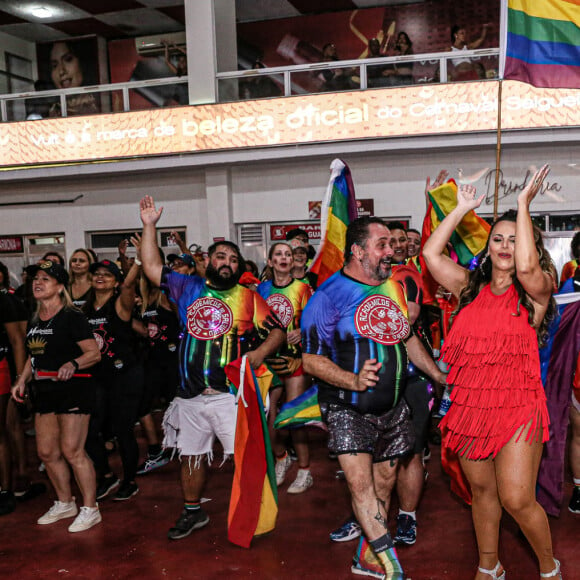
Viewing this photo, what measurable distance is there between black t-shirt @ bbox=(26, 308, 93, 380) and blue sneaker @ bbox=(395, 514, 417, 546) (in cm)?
252

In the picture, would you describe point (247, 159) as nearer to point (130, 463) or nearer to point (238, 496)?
point (130, 463)

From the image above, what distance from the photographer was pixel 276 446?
5746 mm

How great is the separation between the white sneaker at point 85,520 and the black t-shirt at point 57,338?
1.08 metres

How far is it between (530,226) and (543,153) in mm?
10303

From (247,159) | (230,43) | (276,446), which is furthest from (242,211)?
(276,446)

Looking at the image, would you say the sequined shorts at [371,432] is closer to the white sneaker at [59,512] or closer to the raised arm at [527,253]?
the raised arm at [527,253]

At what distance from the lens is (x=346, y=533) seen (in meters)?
4.47

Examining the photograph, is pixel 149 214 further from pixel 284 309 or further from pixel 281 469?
A: pixel 281 469

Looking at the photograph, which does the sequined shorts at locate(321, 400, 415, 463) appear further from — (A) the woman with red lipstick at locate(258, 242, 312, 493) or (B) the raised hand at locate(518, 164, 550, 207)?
(A) the woman with red lipstick at locate(258, 242, 312, 493)

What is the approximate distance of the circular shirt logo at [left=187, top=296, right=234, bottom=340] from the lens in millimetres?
4555

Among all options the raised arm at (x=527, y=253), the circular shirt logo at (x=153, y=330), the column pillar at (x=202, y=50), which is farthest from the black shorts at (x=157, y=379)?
the column pillar at (x=202, y=50)

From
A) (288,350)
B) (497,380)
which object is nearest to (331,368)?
(497,380)

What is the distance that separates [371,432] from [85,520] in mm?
2399

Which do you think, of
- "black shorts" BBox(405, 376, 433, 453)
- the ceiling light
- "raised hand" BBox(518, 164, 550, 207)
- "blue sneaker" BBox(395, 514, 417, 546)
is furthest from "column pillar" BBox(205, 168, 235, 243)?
"raised hand" BBox(518, 164, 550, 207)
